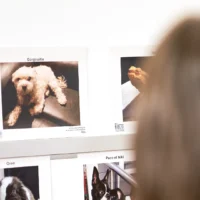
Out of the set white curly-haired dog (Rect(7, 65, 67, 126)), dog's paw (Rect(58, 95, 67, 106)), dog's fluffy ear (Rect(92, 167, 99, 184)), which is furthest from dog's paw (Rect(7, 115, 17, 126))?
dog's fluffy ear (Rect(92, 167, 99, 184))

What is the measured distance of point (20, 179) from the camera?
2.93 feet

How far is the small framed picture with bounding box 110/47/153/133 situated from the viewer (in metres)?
0.91

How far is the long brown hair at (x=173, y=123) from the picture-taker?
367mm

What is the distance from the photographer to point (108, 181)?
92 cm

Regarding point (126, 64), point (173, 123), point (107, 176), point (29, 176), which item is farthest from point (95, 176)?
point (173, 123)

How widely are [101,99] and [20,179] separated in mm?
246

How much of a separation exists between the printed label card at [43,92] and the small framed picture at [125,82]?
66 millimetres

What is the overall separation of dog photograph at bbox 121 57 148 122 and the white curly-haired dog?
0.44 feet

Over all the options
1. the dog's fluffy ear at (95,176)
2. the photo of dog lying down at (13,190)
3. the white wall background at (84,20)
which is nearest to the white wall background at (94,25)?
the white wall background at (84,20)

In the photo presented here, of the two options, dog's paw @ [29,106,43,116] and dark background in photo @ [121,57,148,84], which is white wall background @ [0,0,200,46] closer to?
dark background in photo @ [121,57,148,84]

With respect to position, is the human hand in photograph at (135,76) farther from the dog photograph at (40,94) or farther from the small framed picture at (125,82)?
the dog photograph at (40,94)

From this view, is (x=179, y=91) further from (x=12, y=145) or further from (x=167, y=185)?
(x=12, y=145)

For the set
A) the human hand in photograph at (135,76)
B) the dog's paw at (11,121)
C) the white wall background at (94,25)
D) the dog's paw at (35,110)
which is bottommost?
the dog's paw at (11,121)

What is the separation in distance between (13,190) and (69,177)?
123mm
